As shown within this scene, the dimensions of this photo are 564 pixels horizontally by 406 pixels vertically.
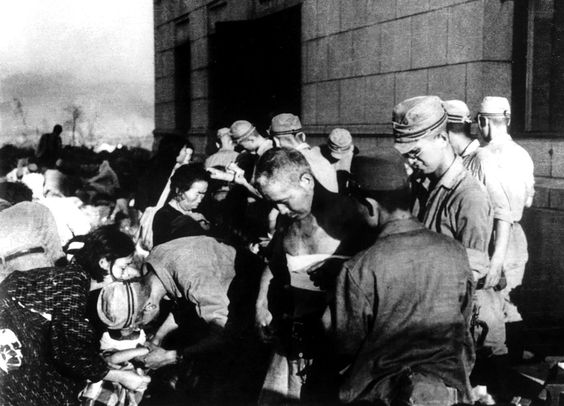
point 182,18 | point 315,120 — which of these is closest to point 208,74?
point 182,18

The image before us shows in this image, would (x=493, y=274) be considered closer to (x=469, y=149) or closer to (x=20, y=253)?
(x=469, y=149)

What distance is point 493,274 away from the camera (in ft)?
12.0

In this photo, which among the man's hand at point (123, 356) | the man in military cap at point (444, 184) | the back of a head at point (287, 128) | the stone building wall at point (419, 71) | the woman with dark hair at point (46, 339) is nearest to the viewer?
the woman with dark hair at point (46, 339)

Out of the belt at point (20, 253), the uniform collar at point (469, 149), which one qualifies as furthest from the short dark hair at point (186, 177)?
the uniform collar at point (469, 149)

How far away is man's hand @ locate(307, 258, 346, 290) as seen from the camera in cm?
312

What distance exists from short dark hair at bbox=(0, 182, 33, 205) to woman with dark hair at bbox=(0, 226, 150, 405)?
→ 6.59 ft

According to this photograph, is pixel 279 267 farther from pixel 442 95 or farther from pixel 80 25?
pixel 80 25

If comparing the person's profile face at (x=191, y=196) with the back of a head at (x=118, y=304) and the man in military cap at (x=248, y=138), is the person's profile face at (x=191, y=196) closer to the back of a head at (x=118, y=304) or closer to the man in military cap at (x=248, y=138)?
the back of a head at (x=118, y=304)

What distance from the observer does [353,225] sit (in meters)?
3.41

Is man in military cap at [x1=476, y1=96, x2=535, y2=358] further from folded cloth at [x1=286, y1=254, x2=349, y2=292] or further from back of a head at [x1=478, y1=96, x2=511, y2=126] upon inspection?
folded cloth at [x1=286, y1=254, x2=349, y2=292]

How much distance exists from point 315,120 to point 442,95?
2934 millimetres

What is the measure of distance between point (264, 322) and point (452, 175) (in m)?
1.30

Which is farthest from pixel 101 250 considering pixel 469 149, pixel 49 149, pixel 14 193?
pixel 49 149

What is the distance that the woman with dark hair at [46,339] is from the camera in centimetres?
298
